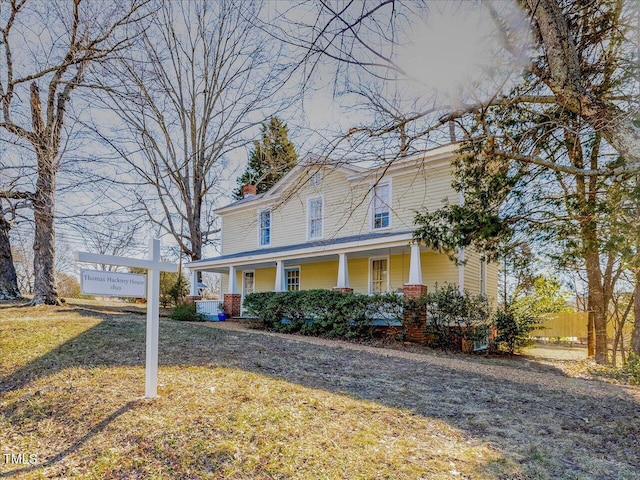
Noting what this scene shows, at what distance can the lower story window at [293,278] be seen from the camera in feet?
54.7

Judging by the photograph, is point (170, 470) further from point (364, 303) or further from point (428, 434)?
point (364, 303)

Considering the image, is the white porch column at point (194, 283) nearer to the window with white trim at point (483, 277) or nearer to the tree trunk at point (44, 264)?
the tree trunk at point (44, 264)

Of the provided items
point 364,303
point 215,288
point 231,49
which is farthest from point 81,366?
point 215,288

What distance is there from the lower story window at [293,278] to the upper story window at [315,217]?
1.81 m

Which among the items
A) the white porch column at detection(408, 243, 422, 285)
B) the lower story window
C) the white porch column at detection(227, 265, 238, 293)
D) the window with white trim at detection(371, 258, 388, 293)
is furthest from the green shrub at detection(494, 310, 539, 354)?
the white porch column at detection(227, 265, 238, 293)

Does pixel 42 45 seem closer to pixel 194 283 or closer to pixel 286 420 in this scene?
pixel 286 420

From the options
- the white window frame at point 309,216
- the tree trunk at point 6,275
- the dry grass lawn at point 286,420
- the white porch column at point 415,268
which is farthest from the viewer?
the white window frame at point 309,216

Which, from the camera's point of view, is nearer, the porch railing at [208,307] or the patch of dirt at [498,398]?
the patch of dirt at [498,398]

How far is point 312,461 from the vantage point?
3166 millimetres

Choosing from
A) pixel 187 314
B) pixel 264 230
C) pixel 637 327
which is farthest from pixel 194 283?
pixel 637 327

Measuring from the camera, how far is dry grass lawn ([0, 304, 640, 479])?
3.18 metres

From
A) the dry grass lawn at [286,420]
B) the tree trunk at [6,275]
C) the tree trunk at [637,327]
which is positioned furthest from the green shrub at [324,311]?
the tree trunk at [6,275]

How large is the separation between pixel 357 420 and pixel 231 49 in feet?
58.4

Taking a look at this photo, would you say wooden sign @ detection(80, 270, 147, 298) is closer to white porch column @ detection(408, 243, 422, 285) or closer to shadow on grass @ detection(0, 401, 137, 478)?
shadow on grass @ detection(0, 401, 137, 478)
